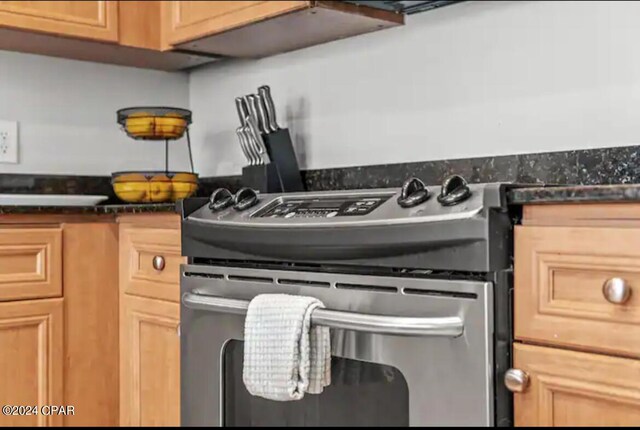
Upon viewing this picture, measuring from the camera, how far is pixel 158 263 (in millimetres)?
1751

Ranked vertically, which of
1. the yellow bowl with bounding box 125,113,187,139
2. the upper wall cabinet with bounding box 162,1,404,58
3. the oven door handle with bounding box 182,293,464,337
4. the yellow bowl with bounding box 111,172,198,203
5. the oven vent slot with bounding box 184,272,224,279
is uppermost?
the upper wall cabinet with bounding box 162,1,404,58

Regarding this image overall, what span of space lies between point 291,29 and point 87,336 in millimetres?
868

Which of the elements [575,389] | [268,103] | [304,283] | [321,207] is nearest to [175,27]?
[268,103]

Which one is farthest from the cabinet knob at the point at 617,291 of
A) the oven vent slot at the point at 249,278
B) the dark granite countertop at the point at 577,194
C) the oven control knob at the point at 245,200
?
the oven control knob at the point at 245,200

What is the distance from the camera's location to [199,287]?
1.57 metres

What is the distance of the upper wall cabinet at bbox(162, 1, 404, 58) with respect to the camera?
5.86ft

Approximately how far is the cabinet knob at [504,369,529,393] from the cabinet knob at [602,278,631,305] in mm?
163

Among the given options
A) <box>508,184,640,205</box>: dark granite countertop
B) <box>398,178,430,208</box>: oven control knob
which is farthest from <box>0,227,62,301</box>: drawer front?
<box>508,184,640,205</box>: dark granite countertop

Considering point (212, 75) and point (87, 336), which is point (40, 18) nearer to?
point (212, 75)

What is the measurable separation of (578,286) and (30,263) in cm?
120

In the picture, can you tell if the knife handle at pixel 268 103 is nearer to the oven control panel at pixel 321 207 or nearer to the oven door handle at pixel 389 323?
the oven control panel at pixel 321 207

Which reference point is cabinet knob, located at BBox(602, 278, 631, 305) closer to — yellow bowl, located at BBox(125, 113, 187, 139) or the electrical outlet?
yellow bowl, located at BBox(125, 113, 187, 139)

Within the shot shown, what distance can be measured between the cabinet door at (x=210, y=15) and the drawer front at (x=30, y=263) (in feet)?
1.99

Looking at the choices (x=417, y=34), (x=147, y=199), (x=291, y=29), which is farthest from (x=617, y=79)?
(x=147, y=199)
